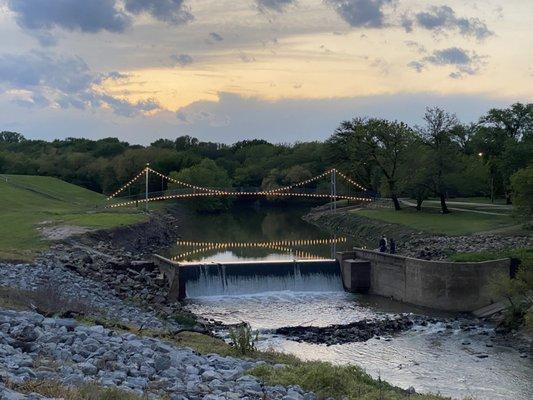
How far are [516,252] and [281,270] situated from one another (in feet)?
46.4

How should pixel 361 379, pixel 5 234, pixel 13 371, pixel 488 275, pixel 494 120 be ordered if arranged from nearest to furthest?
pixel 13 371 → pixel 361 379 → pixel 488 275 → pixel 5 234 → pixel 494 120

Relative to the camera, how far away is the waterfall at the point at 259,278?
39622mm

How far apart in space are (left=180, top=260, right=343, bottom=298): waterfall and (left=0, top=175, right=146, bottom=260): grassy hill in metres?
9.87

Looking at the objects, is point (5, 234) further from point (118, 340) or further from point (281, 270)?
point (118, 340)

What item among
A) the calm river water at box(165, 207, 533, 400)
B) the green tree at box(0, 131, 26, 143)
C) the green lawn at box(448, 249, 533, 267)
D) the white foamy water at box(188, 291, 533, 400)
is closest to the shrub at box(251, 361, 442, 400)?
the white foamy water at box(188, 291, 533, 400)

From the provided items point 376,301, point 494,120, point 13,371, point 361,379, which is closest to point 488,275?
point 376,301

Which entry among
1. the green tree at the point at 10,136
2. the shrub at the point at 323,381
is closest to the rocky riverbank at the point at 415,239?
the shrub at the point at 323,381

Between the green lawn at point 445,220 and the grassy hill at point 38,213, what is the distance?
26.4m

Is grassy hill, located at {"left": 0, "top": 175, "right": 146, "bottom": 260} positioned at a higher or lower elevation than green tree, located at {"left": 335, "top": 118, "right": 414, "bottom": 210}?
lower

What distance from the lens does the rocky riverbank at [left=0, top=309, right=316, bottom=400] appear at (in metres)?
10.2

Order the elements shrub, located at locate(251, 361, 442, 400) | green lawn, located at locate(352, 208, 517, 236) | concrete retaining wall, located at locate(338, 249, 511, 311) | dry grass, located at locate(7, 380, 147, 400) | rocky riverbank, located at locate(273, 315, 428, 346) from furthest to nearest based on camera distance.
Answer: green lawn, located at locate(352, 208, 517, 236), concrete retaining wall, located at locate(338, 249, 511, 311), rocky riverbank, located at locate(273, 315, 428, 346), shrub, located at locate(251, 361, 442, 400), dry grass, located at locate(7, 380, 147, 400)

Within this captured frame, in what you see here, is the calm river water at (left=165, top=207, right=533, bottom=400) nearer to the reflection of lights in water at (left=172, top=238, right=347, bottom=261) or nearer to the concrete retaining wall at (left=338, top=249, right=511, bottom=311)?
the concrete retaining wall at (left=338, top=249, right=511, bottom=311)

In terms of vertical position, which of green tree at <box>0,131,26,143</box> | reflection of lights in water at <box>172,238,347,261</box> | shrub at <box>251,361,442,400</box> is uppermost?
green tree at <box>0,131,26,143</box>

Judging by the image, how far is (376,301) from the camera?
38.8 meters
